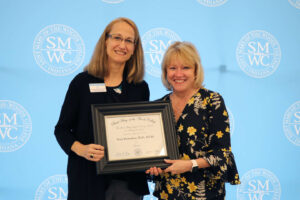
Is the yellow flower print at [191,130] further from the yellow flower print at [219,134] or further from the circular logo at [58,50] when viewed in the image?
the circular logo at [58,50]

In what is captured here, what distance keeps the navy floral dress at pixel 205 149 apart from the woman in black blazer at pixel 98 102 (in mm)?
224

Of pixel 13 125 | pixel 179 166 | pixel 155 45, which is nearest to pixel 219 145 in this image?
pixel 179 166

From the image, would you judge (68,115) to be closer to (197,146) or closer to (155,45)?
(197,146)

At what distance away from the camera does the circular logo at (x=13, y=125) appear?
2334 millimetres

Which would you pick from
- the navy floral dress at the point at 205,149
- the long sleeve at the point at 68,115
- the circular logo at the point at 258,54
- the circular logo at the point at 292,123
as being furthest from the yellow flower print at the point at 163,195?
the circular logo at the point at 292,123

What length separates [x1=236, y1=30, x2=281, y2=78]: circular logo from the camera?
2.68 meters

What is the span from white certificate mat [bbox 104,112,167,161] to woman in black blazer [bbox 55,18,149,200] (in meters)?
0.09

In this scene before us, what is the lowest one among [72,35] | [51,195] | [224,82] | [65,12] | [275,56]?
[51,195]

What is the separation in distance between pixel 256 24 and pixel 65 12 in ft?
5.65

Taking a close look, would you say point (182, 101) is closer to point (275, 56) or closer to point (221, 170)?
point (221, 170)

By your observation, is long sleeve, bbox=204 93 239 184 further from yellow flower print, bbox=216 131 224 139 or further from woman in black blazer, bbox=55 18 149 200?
woman in black blazer, bbox=55 18 149 200

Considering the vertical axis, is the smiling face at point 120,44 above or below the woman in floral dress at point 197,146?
above

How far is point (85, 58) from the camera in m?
2.42

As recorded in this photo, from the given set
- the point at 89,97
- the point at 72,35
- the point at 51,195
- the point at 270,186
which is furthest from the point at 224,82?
the point at 51,195
